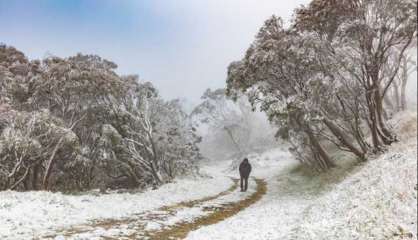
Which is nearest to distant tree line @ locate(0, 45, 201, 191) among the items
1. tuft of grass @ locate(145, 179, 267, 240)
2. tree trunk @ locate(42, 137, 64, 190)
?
tree trunk @ locate(42, 137, 64, 190)

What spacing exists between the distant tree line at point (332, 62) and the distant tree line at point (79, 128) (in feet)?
33.6

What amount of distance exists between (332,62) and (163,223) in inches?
460

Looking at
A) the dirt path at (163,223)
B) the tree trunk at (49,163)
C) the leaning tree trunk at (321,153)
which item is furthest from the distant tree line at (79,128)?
the leaning tree trunk at (321,153)

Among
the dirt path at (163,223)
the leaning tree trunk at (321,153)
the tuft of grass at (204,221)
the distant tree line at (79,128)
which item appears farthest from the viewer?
the leaning tree trunk at (321,153)

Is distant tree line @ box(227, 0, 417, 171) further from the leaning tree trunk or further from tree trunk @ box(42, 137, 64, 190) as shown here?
tree trunk @ box(42, 137, 64, 190)

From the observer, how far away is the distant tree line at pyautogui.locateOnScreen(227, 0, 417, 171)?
1855cm

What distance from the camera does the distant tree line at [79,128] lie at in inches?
926

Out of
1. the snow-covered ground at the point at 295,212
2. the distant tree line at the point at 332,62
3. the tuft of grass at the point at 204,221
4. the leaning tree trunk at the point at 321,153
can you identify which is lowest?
the tuft of grass at the point at 204,221

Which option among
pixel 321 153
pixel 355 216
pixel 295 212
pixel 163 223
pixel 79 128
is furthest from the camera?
pixel 79 128

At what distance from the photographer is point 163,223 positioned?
1390cm

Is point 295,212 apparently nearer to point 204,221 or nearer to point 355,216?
point 204,221

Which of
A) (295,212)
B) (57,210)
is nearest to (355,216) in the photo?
(295,212)

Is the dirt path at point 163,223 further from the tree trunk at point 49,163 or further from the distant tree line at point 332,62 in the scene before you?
the tree trunk at point 49,163

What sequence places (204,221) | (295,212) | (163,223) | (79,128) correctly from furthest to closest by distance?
(79,128) → (295,212) → (204,221) → (163,223)
